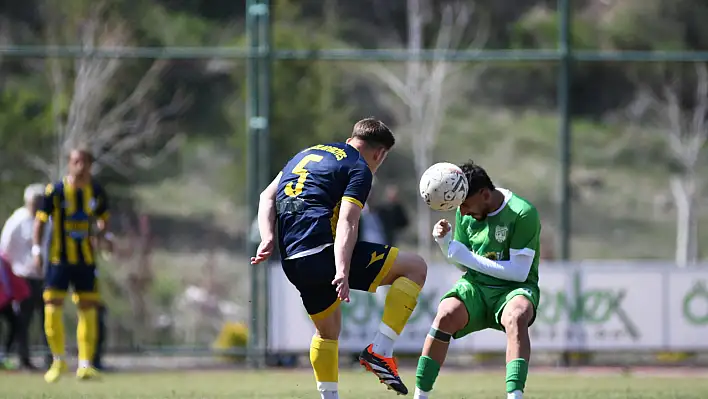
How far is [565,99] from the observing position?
569 inches

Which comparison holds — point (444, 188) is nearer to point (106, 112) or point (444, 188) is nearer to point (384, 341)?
point (384, 341)

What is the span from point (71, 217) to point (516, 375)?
5.97m

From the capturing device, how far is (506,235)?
7.54 metres

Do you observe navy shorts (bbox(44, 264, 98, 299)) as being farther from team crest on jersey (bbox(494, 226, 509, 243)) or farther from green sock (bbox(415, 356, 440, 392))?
team crest on jersey (bbox(494, 226, 509, 243))

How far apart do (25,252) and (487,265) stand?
25.2 ft

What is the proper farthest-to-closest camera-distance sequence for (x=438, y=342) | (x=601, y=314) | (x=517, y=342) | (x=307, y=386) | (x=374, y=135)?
1. (x=601, y=314)
2. (x=307, y=386)
3. (x=438, y=342)
4. (x=374, y=135)
5. (x=517, y=342)

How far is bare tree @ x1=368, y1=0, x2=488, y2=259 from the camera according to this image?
1634 cm

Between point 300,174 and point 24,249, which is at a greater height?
point 300,174

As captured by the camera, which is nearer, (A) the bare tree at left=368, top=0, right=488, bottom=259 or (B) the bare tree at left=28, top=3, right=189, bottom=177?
(B) the bare tree at left=28, top=3, right=189, bottom=177

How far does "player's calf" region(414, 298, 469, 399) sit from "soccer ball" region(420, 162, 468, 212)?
69 cm

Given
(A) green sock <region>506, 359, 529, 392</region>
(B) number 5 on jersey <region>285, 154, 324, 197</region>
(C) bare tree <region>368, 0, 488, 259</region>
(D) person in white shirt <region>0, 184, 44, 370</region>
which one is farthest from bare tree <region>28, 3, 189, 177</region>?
(A) green sock <region>506, 359, 529, 392</region>

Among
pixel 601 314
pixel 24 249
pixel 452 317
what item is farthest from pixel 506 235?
pixel 24 249

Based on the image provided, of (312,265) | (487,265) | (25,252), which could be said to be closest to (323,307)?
Answer: (312,265)

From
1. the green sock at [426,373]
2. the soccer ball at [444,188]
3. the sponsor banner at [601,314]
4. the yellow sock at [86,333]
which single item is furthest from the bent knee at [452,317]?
the sponsor banner at [601,314]
